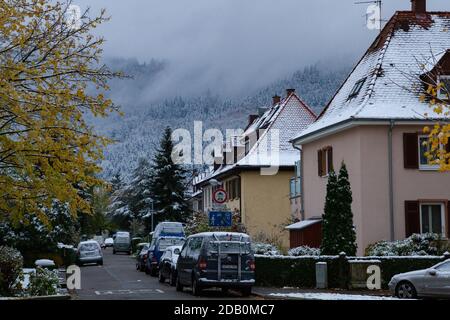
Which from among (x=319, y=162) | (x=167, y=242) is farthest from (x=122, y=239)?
(x=319, y=162)

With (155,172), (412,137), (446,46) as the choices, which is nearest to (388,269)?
(412,137)

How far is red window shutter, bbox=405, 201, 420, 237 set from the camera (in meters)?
32.4

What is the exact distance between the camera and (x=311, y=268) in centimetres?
2786

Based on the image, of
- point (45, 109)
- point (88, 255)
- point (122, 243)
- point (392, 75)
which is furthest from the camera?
point (122, 243)

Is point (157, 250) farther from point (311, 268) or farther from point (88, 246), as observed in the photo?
point (88, 246)

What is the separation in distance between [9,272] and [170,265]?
10200 millimetres

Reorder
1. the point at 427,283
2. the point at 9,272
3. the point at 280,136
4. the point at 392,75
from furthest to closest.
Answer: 1. the point at 280,136
2. the point at 392,75
3. the point at 427,283
4. the point at 9,272

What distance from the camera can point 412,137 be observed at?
108 feet

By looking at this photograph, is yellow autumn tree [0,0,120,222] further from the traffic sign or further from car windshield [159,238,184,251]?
car windshield [159,238,184,251]

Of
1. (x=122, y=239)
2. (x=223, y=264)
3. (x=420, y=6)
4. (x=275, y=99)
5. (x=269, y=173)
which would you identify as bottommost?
(x=223, y=264)

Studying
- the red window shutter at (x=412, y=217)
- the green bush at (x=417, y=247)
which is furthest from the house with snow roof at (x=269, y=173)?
the green bush at (x=417, y=247)

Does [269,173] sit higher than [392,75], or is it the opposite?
[392,75]
